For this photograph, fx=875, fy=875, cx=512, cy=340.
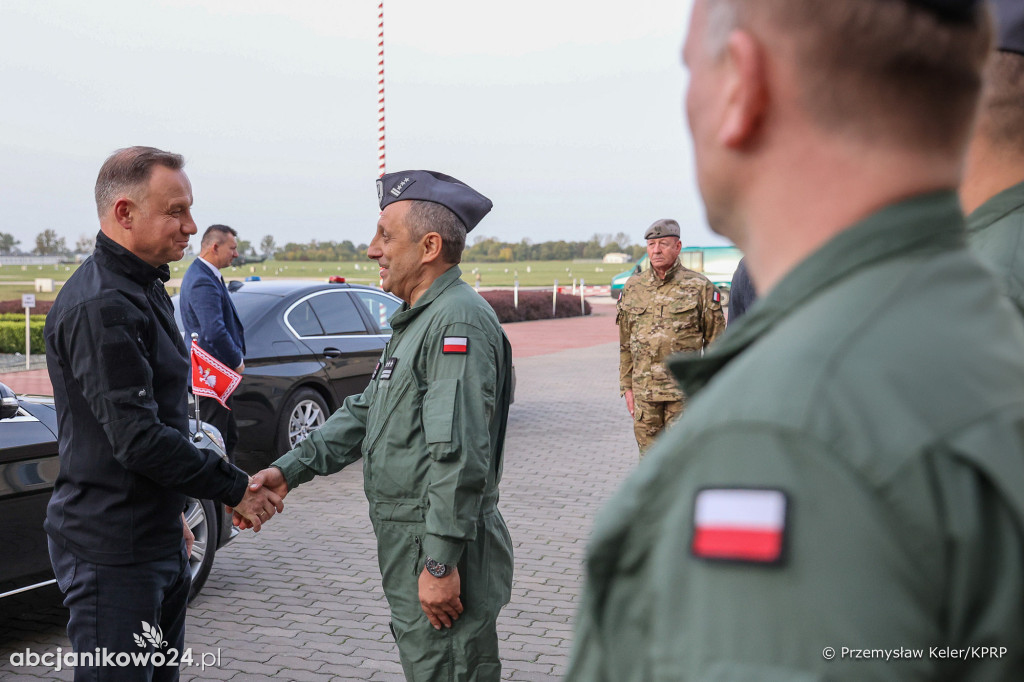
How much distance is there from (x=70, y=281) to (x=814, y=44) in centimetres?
275

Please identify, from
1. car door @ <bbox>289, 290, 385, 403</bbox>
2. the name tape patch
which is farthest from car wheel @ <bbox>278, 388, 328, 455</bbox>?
the name tape patch

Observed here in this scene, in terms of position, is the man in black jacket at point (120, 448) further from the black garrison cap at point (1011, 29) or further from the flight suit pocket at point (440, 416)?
the black garrison cap at point (1011, 29)

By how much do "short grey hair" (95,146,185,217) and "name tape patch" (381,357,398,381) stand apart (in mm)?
1062

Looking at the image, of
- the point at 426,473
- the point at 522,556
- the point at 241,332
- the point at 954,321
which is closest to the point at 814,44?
the point at 954,321

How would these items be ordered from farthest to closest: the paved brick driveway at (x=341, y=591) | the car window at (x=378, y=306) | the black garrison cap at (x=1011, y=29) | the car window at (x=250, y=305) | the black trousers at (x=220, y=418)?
1. the car window at (x=378, y=306)
2. the car window at (x=250, y=305)
3. the black trousers at (x=220, y=418)
4. the paved brick driveway at (x=341, y=591)
5. the black garrison cap at (x=1011, y=29)

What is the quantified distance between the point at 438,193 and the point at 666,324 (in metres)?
3.96

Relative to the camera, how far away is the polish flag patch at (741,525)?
2.37ft

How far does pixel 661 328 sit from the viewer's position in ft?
22.9

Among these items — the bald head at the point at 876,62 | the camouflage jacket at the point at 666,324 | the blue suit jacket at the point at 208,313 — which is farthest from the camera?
the blue suit jacket at the point at 208,313

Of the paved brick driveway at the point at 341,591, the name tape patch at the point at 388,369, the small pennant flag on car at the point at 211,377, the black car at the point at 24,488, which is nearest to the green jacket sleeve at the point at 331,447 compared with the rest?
the name tape patch at the point at 388,369

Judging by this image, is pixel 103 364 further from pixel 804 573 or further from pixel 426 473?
pixel 804 573

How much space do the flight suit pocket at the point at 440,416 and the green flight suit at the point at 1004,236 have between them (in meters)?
1.64

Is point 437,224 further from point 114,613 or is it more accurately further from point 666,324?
point 666,324

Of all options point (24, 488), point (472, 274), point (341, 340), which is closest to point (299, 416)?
point (341, 340)
